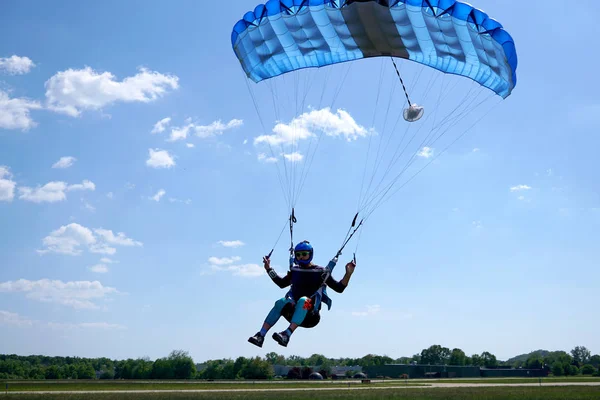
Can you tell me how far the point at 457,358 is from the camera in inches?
4636

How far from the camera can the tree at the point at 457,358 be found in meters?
117

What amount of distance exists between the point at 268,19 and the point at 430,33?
361 cm

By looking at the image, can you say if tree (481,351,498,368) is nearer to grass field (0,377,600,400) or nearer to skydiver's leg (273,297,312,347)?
grass field (0,377,600,400)

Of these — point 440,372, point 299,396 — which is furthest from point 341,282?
point 440,372

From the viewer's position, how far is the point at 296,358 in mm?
160125

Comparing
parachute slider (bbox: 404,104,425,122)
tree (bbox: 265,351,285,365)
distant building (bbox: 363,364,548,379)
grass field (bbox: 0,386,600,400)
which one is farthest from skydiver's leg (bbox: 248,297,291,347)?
tree (bbox: 265,351,285,365)

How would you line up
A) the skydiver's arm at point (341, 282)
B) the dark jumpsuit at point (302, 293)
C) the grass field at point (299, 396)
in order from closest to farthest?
the dark jumpsuit at point (302, 293), the skydiver's arm at point (341, 282), the grass field at point (299, 396)

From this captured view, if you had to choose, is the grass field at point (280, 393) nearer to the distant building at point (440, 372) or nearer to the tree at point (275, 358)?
the distant building at point (440, 372)

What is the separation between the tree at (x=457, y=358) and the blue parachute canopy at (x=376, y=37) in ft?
373

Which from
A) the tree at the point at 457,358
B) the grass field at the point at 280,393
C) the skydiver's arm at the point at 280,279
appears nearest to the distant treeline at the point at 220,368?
the tree at the point at 457,358

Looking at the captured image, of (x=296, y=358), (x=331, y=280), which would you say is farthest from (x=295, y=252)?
(x=296, y=358)

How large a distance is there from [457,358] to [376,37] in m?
115

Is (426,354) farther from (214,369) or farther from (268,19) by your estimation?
(268,19)

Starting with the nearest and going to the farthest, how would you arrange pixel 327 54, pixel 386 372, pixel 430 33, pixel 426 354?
1. pixel 430 33
2. pixel 327 54
3. pixel 386 372
4. pixel 426 354
